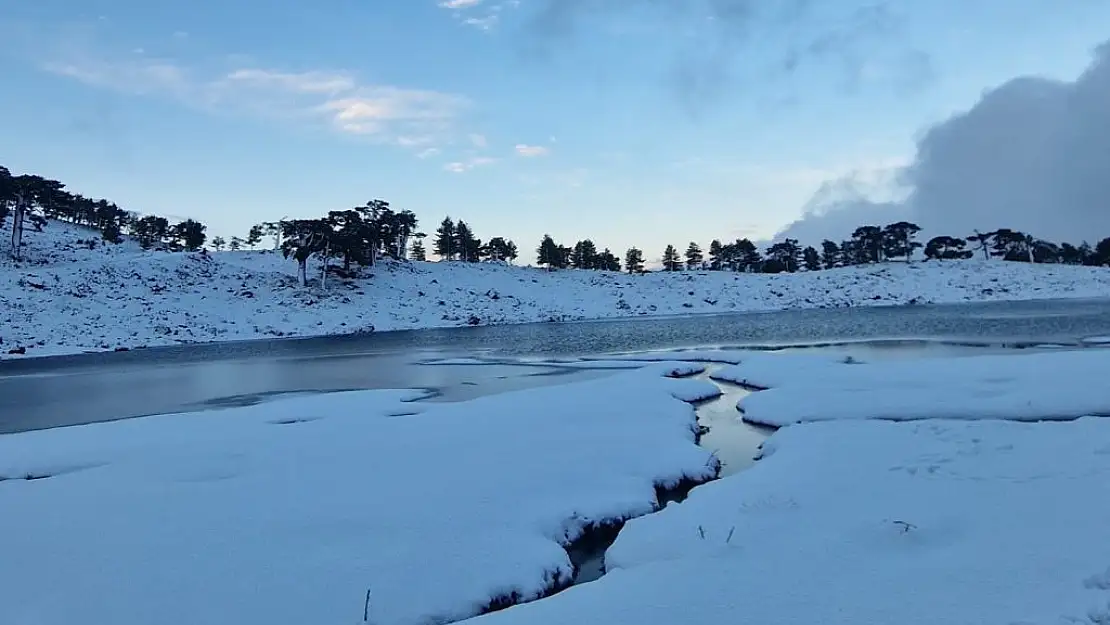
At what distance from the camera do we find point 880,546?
7.20m

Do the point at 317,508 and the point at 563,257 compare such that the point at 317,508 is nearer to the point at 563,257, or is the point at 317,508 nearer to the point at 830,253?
the point at 563,257

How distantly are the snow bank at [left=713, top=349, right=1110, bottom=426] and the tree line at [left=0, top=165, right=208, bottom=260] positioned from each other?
75.6 metres

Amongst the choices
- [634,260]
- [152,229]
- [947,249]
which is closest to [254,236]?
[152,229]

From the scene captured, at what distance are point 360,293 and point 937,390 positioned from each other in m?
64.8

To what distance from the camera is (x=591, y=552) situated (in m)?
8.53

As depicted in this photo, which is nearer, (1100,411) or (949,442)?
(949,442)

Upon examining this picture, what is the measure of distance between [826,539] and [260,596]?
21.0 ft

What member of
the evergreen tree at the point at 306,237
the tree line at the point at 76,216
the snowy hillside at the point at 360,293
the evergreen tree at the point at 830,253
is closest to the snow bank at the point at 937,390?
the snowy hillside at the point at 360,293

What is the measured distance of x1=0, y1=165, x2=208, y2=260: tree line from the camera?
6606cm

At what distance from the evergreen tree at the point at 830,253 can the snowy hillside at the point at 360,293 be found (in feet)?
93.2

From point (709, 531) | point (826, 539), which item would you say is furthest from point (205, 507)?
point (826, 539)

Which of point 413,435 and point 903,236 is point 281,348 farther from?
point 903,236

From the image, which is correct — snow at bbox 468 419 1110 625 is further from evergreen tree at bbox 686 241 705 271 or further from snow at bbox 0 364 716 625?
evergreen tree at bbox 686 241 705 271

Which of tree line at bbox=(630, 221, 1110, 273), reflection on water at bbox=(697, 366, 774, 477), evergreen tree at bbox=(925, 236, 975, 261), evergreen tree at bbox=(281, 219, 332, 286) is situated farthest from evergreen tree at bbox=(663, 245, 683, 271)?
reflection on water at bbox=(697, 366, 774, 477)
